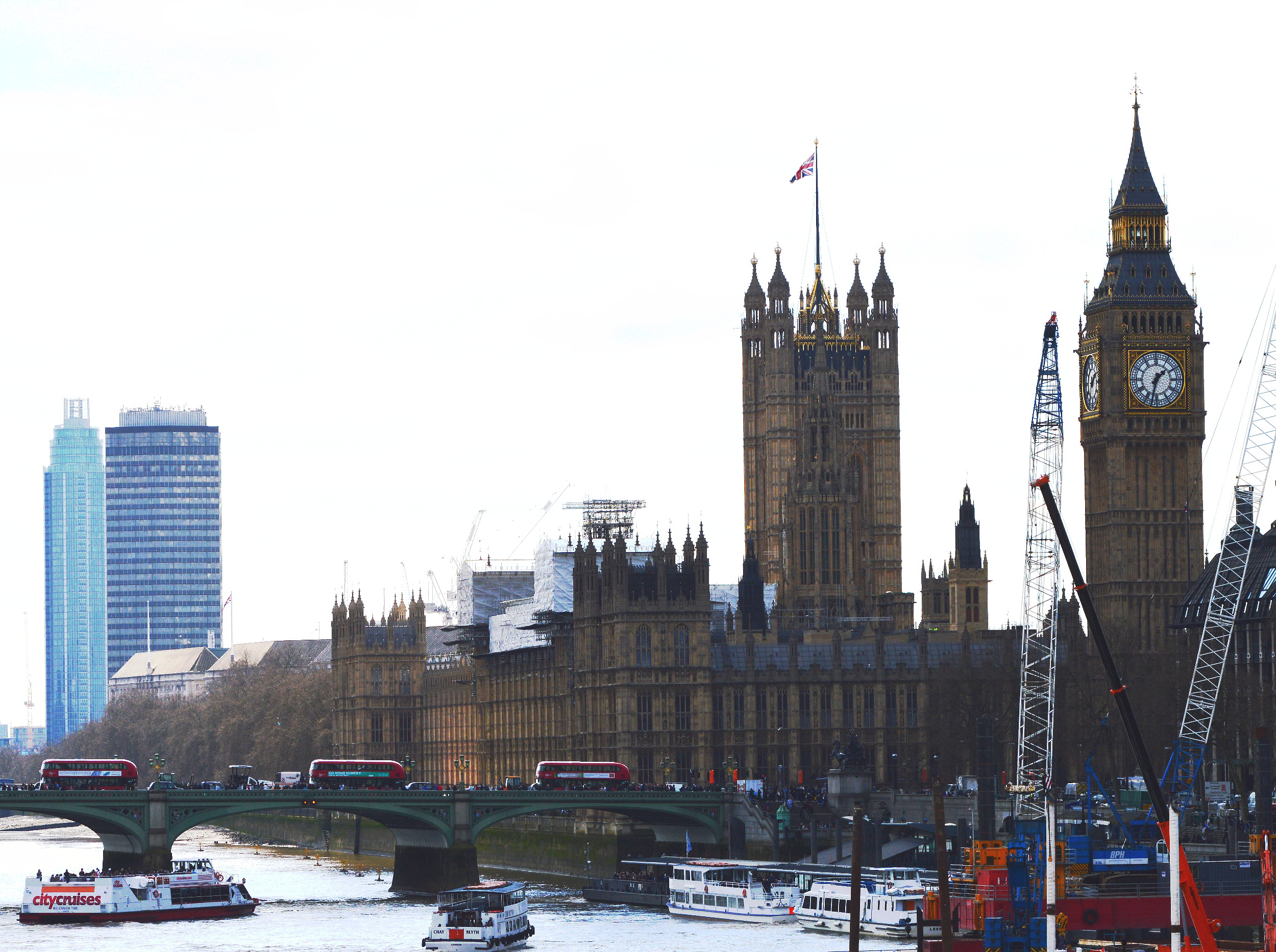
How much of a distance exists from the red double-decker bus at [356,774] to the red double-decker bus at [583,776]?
363 inches

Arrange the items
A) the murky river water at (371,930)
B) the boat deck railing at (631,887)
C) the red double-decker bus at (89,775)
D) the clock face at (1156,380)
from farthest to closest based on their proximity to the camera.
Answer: the clock face at (1156,380) < the red double-decker bus at (89,775) < the boat deck railing at (631,887) < the murky river water at (371,930)

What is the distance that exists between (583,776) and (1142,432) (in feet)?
198

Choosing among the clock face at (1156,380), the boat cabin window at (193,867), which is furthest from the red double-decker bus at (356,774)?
the clock face at (1156,380)

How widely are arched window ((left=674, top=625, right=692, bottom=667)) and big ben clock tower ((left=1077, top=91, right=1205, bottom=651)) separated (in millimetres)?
33546

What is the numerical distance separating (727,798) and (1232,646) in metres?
39.8

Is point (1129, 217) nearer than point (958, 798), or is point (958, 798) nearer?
point (958, 798)

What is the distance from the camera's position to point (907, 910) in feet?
362

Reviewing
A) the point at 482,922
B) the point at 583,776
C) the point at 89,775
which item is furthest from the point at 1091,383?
the point at 482,922

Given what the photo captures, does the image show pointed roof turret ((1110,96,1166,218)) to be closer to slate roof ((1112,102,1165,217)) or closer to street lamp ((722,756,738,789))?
slate roof ((1112,102,1165,217))

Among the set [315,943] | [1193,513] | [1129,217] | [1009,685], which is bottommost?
[315,943]

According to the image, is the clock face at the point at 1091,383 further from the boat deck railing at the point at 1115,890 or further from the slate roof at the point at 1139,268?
the boat deck railing at the point at 1115,890

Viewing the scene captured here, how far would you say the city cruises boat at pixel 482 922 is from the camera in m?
107

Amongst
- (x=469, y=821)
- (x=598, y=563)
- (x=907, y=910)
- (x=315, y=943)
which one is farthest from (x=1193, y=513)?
(x=315, y=943)

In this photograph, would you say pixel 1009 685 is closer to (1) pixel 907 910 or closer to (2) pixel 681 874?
(2) pixel 681 874
